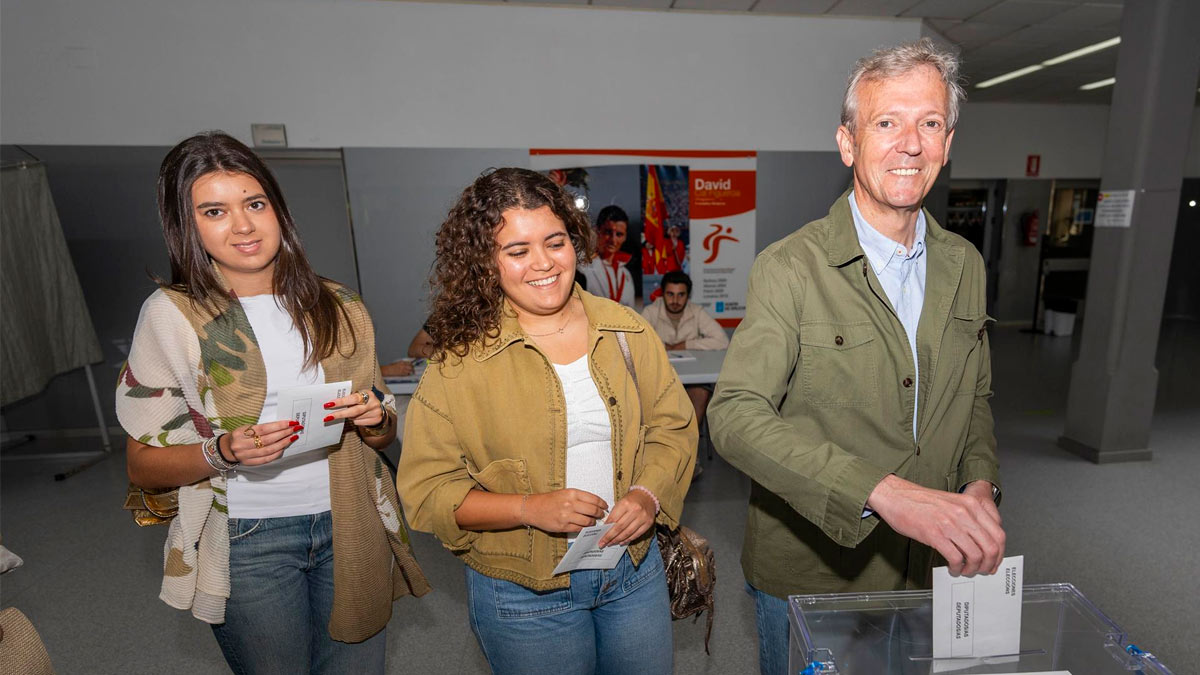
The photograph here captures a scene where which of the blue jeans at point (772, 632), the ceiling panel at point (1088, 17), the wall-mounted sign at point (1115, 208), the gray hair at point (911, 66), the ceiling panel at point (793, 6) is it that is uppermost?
the ceiling panel at point (793, 6)

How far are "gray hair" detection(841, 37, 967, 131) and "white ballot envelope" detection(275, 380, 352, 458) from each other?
1.23 meters

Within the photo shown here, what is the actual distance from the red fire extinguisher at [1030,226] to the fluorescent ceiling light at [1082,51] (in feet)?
10.6

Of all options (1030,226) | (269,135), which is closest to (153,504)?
(269,135)

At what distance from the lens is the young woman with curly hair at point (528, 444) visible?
4.01 feet

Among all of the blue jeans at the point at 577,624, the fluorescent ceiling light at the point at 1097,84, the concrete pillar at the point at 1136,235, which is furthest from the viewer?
the fluorescent ceiling light at the point at 1097,84

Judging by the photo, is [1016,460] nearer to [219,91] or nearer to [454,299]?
[454,299]

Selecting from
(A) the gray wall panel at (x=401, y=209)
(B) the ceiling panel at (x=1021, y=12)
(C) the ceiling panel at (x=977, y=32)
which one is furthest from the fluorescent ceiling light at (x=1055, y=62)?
(A) the gray wall panel at (x=401, y=209)

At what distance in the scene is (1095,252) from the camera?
4203 mm

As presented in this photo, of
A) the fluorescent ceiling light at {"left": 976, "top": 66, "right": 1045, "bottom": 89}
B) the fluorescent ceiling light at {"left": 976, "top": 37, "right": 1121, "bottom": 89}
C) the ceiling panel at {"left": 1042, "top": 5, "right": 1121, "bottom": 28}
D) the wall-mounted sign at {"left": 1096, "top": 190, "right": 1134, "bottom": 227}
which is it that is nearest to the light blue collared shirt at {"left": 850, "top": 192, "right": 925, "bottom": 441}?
the wall-mounted sign at {"left": 1096, "top": 190, "right": 1134, "bottom": 227}

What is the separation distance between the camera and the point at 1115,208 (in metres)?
4.04

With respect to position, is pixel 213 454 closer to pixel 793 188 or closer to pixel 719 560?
pixel 719 560

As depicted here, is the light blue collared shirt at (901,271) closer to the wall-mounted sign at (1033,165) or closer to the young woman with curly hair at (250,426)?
the young woman with curly hair at (250,426)

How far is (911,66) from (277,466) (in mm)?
1585

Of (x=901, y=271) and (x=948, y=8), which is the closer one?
(x=901, y=271)
